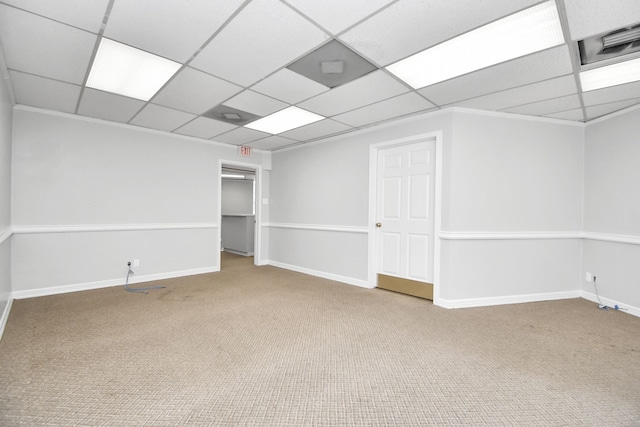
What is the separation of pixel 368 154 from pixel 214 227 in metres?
3.13

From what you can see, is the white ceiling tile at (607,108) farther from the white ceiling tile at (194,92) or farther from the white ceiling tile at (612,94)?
the white ceiling tile at (194,92)

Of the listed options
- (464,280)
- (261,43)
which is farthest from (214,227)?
(464,280)

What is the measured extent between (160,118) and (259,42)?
253 centimetres

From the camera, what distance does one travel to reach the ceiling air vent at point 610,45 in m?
1.99

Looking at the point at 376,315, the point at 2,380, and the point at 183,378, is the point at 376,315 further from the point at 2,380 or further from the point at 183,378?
the point at 2,380

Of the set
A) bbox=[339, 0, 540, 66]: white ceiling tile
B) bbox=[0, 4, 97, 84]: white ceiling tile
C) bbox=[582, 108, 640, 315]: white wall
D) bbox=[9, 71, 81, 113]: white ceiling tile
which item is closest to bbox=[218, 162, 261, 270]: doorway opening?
bbox=[9, 71, 81, 113]: white ceiling tile

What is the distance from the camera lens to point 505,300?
140 inches

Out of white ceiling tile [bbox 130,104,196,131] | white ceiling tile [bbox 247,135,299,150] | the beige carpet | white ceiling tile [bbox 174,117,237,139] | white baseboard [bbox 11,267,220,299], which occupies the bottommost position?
the beige carpet

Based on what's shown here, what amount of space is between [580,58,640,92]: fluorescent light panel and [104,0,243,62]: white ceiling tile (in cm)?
310

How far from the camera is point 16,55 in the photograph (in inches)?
92.4

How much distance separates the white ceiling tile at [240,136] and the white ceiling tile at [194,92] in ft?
3.14

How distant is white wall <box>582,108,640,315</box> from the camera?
3252mm

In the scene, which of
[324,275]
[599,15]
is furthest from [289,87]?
[324,275]

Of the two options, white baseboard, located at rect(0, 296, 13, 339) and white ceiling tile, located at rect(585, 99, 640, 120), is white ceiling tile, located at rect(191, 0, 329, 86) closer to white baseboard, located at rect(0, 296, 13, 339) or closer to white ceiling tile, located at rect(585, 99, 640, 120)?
white baseboard, located at rect(0, 296, 13, 339)
